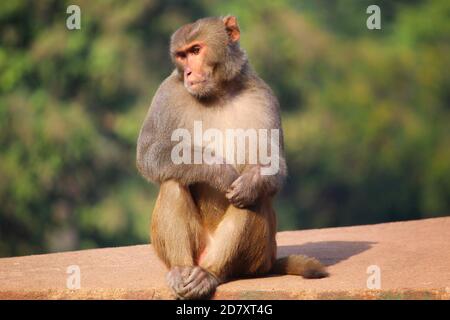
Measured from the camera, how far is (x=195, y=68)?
26.9 ft

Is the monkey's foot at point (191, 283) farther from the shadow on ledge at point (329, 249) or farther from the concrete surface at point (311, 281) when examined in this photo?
the shadow on ledge at point (329, 249)

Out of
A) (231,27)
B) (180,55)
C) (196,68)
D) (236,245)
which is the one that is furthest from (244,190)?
(231,27)

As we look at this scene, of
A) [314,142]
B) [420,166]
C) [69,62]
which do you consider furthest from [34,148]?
[420,166]

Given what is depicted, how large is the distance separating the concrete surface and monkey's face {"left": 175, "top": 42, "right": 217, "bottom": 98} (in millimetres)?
1564

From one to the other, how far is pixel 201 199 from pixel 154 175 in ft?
1.47

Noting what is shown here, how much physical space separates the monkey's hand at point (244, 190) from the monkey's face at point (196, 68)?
772mm

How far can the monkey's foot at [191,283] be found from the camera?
25.3ft

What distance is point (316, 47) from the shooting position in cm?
2725

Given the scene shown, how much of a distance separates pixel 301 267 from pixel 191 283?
3.42 ft

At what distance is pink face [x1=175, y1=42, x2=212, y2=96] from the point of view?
26.8 feet

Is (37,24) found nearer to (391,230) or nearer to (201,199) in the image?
(391,230)
